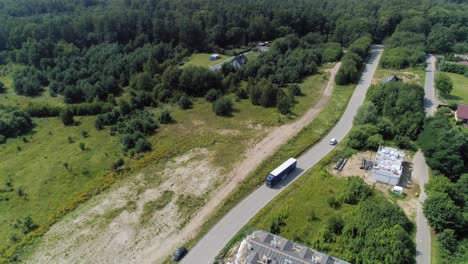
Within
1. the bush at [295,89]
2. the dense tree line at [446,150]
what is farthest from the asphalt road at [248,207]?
the dense tree line at [446,150]

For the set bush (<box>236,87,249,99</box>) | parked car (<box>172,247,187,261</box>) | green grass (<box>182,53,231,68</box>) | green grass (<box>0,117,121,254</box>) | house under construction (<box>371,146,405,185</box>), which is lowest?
green grass (<box>0,117,121,254</box>)

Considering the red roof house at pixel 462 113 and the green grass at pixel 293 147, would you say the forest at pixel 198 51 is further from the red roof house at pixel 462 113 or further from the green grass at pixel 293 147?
the red roof house at pixel 462 113

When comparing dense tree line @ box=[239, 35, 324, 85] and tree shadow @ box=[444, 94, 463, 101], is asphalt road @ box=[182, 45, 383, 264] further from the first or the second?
tree shadow @ box=[444, 94, 463, 101]

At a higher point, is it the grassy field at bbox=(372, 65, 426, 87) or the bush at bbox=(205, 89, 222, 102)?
the grassy field at bbox=(372, 65, 426, 87)

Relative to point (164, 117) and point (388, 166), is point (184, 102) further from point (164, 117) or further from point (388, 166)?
point (388, 166)

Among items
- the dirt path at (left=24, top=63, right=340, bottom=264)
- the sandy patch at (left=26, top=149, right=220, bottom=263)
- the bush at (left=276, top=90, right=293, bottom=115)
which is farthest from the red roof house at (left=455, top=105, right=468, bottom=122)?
the sandy patch at (left=26, top=149, right=220, bottom=263)

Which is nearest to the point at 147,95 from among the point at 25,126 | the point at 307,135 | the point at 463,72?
the point at 25,126

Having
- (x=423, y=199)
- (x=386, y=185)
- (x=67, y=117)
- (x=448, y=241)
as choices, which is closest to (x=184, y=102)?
(x=67, y=117)
